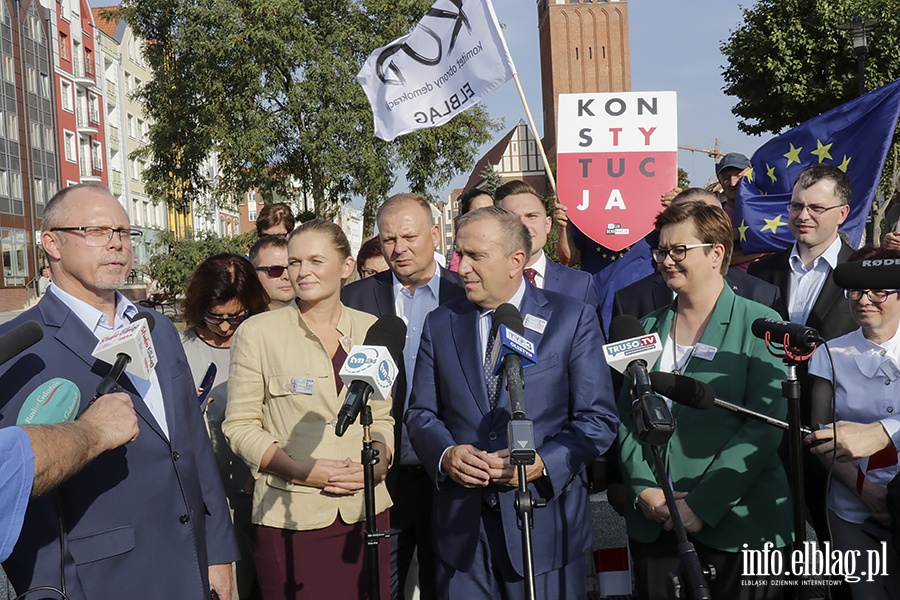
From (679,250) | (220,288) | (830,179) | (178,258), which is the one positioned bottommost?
(220,288)

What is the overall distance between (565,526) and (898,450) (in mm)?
1454

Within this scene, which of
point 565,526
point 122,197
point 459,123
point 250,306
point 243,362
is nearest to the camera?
point 565,526

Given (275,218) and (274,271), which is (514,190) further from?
(275,218)

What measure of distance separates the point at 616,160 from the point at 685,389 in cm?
396

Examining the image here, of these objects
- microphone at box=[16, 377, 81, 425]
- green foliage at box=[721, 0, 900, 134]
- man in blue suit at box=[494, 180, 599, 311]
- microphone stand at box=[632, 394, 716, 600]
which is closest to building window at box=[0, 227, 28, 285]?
green foliage at box=[721, 0, 900, 134]

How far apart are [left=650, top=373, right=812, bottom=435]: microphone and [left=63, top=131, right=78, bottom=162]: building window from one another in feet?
176

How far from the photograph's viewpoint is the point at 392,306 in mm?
5047

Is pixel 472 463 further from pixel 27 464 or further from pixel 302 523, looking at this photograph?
pixel 27 464

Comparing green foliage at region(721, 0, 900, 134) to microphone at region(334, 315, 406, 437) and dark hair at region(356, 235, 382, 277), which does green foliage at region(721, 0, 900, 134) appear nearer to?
dark hair at region(356, 235, 382, 277)

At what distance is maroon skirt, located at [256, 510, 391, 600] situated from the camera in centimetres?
382

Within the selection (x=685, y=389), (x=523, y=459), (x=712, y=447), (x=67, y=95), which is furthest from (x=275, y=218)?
(x=67, y=95)

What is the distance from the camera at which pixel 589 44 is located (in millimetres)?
76562

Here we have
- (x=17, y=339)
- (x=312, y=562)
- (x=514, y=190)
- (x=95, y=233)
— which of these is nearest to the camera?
(x=17, y=339)

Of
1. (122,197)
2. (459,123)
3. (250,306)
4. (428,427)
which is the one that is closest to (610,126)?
(250,306)
